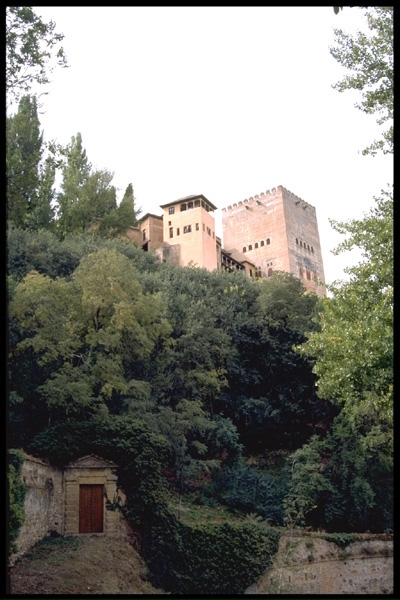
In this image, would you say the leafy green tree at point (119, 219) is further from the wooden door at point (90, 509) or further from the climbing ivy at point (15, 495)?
the climbing ivy at point (15, 495)

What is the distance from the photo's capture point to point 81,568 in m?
15.1

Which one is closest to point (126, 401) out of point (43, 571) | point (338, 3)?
point (43, 571)

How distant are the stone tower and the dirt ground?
4625 centimetres

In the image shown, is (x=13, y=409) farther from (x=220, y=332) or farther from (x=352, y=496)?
(x=352, y=496)

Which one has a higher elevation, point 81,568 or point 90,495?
point 90,495

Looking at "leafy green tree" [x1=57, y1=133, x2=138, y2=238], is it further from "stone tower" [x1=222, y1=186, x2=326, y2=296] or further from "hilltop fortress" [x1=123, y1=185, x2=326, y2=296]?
"stone tower" [x1=222, y1=186, x2=326, y2=296]

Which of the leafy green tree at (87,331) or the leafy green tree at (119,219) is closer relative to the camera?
the leafy green tree at (87,331)

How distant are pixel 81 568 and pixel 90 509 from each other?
3.75 m

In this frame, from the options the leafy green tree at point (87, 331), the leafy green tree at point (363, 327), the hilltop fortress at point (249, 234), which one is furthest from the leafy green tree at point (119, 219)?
the leafy green tree at point (363, 327)

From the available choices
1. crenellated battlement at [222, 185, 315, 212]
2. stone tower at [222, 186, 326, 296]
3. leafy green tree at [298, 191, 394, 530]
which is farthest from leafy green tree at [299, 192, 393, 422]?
crenellated battlement at [222, 185, 315, 212]

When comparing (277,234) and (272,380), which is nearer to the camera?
(272,380)

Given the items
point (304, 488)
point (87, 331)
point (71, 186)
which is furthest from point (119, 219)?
point (304, 488)

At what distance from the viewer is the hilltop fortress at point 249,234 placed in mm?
48250

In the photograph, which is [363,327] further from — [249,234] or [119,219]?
[249,234]
